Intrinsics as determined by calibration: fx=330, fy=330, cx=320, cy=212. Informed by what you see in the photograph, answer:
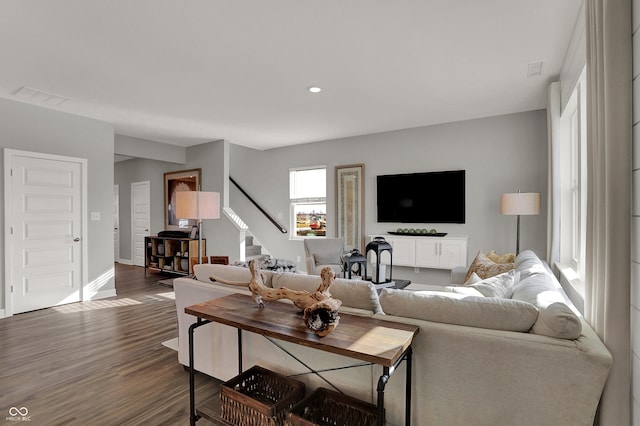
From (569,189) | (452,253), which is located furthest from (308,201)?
(569,189)

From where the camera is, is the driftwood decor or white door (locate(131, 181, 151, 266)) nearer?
the driftwood decor

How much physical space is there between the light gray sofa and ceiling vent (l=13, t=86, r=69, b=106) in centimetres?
385

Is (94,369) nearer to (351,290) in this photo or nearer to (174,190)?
(351,290)

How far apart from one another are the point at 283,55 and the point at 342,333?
7.74 feet

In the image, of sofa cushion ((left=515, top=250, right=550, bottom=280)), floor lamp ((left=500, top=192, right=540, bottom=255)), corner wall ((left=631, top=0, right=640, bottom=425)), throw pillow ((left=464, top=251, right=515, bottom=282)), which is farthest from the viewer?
floor lamp ((left=500, top=192, right=540, bottom=255))

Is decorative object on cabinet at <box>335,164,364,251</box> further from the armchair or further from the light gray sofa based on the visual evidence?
the light gray sofa

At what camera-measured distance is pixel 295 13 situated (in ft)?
7.35

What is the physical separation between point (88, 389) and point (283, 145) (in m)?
5.02

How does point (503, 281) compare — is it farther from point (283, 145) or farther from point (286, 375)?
point (283, 145)

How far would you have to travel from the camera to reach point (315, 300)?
1.57 m

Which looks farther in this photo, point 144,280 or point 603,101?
point 144,280

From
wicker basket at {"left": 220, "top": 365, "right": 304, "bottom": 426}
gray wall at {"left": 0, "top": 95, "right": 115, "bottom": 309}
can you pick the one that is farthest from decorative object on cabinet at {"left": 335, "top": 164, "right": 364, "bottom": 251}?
wicker basket at {"left": 220, "top": 365, "right": 304, "bottom": 426}

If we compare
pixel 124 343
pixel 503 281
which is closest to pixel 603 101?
pixel 503 281

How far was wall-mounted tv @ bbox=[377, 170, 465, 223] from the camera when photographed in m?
4.91
